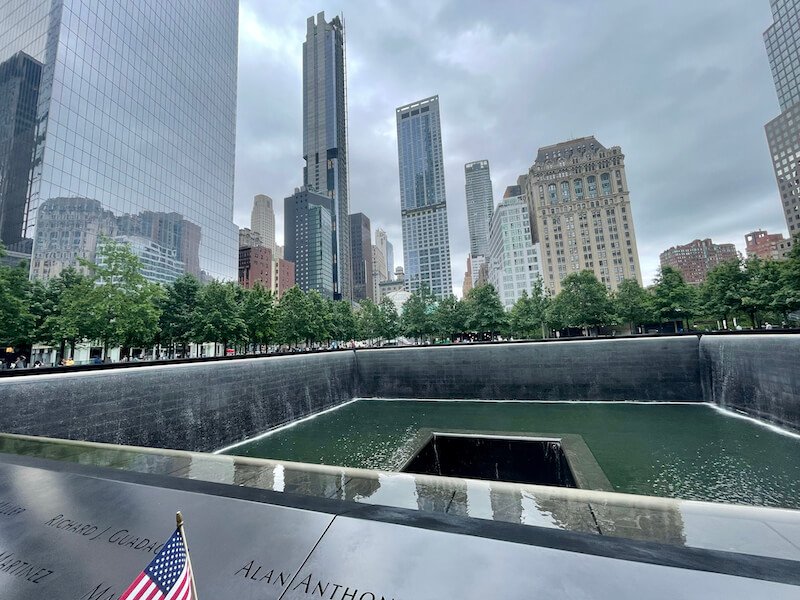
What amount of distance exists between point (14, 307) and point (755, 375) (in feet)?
132

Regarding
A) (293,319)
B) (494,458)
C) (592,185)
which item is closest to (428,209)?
(592,185)

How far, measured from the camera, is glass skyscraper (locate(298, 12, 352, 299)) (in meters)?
166

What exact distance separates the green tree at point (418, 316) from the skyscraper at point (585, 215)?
5533cm

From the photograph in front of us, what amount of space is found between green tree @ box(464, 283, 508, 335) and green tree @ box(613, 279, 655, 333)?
15.7 metres

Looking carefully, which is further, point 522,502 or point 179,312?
point 179,312

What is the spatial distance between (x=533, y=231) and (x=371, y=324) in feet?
231

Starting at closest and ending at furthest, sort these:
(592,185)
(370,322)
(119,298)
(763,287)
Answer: (119,298), (763,287), (370,322), (592,185)

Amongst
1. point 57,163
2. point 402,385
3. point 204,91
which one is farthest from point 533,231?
point 57,163

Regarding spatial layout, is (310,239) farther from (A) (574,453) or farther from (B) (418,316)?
(A) (574,453)

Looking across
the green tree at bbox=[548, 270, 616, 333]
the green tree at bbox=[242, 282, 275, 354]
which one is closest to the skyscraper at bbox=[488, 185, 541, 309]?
the green tree at bbox=[548, 270, 616, 333]

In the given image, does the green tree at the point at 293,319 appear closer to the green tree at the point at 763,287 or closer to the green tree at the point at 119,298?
the green tree at the point at 119,298

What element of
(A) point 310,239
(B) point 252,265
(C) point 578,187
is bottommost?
(B) point 252,265

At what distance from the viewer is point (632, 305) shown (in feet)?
161

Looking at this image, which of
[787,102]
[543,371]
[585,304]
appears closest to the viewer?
[543,371]
